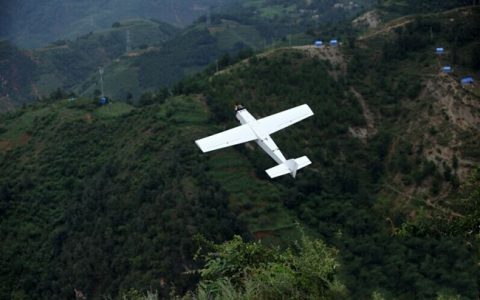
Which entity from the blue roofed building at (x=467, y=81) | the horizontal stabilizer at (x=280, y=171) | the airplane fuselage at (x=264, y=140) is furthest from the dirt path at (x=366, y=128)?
the horizontal stabilizer at (x=280, y=171)

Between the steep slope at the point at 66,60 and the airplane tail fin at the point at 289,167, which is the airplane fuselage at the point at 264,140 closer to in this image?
the airplane tail fin at the point at 289,167

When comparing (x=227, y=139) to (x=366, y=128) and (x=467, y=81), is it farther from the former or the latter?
(x=467, y=81)

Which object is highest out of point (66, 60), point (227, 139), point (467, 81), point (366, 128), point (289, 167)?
point (227, 139)

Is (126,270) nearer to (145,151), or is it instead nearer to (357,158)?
(145,151)

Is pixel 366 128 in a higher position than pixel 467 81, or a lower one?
lower

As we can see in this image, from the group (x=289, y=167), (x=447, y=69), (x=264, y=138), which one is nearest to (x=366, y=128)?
(x=447, y=69)

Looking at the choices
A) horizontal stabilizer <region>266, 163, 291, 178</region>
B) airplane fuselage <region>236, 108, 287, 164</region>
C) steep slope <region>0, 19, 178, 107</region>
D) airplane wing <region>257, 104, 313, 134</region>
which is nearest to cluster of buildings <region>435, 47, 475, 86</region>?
airplane wing <region>257, 104, 313, 134</region>

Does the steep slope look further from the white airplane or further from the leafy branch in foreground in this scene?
the leafy branch in foreground

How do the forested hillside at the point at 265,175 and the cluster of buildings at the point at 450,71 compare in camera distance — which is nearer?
the forested hillside at the point at 265,175
